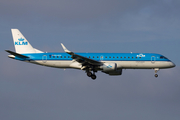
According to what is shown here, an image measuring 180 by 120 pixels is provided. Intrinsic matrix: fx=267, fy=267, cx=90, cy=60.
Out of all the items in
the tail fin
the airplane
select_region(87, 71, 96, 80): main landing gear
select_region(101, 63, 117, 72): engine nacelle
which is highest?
the tail fin

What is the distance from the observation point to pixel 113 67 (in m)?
45.4

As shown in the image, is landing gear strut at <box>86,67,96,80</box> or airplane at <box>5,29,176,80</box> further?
landing gear strut at <box>86,67,96,80</box>

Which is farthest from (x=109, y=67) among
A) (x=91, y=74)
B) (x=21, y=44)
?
(x=21, y=44)

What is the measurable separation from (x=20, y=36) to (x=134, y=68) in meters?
22.9

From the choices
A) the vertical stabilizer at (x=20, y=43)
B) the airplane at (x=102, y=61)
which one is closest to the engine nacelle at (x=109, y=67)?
the airplane at (x=102, y=61)

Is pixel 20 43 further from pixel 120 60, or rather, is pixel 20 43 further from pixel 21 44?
pixel 120 60

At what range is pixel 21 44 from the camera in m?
51.8

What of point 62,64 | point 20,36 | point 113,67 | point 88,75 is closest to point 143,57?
point 113,67

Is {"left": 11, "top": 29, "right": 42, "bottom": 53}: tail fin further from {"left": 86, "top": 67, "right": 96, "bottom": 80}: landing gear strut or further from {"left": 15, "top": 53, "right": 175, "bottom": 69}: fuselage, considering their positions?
{"left": 86, "top": 67, "right": 96, "bottom": 80}: landing gear strut

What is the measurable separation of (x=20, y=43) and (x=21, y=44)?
311 mm

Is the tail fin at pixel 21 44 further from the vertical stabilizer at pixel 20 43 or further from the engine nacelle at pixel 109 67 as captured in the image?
the engine nacelle at pixel 109 67

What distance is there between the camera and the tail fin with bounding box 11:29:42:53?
51.2m

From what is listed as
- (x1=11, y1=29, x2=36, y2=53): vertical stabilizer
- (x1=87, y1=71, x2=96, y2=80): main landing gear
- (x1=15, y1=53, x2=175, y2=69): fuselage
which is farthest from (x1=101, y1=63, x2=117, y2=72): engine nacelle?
(x1=11, y1=29, x2=36, y2=53): vertical stabilizer

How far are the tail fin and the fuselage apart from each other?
283cm
